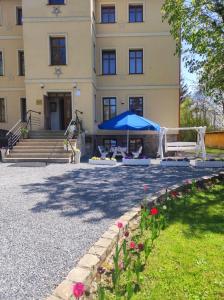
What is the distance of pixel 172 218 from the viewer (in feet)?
17.9

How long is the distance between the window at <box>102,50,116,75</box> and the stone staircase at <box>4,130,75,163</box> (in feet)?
19.1

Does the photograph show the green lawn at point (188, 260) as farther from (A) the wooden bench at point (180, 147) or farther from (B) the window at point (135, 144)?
(B) the window at point (135, 144)

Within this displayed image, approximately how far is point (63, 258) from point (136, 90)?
629 inches

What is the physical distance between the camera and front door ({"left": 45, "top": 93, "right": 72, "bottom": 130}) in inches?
705

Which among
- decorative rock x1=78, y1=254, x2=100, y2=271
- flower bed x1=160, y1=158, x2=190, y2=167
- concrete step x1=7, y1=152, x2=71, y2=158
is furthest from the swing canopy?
decorative rock x1=78, y1=254, x2=100, y2=271

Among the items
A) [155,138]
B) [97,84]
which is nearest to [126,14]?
[97,84]

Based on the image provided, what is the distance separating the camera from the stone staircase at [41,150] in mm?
13195

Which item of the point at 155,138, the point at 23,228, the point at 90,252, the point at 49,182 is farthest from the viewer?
the point at 155,138

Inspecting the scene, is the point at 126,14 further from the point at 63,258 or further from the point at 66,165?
the point at 63,258

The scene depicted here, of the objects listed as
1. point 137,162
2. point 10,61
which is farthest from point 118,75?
point 137,162

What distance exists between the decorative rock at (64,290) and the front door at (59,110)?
1546 centimetres

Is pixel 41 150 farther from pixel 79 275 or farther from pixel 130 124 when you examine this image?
pixel 79 275

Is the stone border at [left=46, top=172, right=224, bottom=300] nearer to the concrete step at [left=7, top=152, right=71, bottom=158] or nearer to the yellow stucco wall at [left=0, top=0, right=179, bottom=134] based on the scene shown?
the concrete step at [left=7, top=152, right=71, bottom=158]

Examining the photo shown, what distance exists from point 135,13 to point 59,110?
814cm
